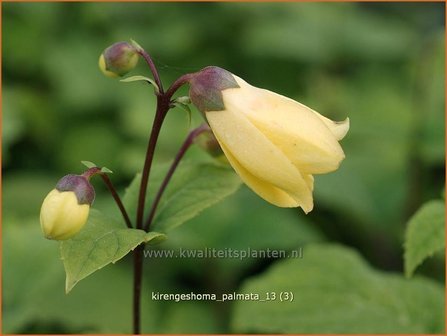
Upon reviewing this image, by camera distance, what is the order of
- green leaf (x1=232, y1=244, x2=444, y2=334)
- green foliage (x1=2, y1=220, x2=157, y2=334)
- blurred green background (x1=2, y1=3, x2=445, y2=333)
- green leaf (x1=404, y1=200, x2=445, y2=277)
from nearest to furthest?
green leaf (x1=404, y1=200, x2=445, y2=277) → green leaf (x1=232, y1=244, x2=444, y2=334) → green foliage (x1=2, y1=220, x2=157, y2=334) → blurred green background (x1=2, y1=3, x2=445, y2=333)

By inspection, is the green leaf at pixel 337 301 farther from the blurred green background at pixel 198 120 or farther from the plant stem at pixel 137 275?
the plant stem at pixel 137 275

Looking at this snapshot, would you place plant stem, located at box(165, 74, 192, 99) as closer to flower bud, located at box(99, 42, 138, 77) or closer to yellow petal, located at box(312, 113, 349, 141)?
flower bud, located at box(99, 42, 138, 77)

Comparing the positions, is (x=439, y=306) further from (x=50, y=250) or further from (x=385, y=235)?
(x=50, y=250)

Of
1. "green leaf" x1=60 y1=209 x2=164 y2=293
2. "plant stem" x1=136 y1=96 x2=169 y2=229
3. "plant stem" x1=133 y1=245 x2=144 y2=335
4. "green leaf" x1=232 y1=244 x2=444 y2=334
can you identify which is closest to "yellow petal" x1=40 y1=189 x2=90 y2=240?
"green leaf" x1=60 y1=209 x2=164 y2=293

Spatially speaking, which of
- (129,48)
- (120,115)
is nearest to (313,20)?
(120,115)

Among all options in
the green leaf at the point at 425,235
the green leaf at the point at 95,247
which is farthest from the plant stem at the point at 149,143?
the green leaf at the point at 425,235
